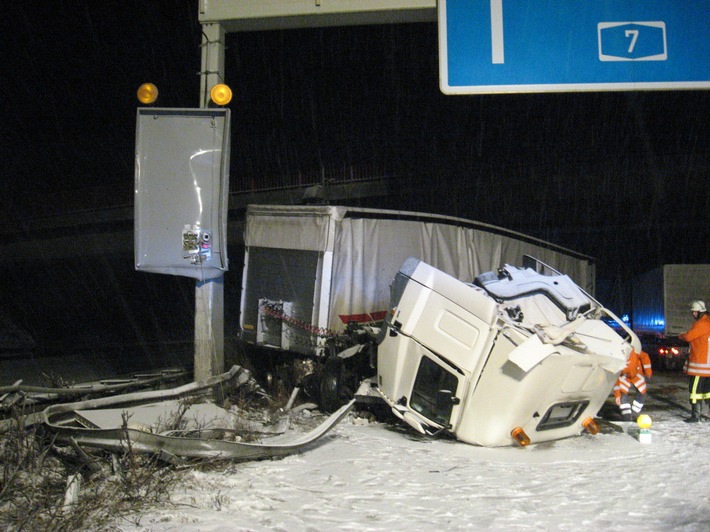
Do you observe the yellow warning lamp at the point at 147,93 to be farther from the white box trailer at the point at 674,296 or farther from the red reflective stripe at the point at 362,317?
the white box trailer at the point at 674,296

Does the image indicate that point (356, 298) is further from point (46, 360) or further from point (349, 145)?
point (349, 145)

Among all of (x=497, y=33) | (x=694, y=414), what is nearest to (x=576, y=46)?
(x=497, y=33)

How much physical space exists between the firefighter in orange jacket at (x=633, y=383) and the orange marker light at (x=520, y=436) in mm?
3005

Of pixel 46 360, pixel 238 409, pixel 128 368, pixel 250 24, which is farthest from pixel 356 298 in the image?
pixel 46 360

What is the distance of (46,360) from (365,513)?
14.7m

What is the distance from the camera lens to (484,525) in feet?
14.8

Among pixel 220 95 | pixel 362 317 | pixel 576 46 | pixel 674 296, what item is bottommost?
pixel 674 296

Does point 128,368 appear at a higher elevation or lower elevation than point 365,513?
lower

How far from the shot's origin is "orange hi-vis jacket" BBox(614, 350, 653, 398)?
919 cm

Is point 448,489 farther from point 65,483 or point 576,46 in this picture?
point 576,46

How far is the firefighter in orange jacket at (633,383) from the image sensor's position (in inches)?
360

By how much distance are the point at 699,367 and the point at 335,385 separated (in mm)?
4844

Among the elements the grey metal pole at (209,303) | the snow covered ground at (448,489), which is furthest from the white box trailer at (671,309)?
the grey metal pole at (209,303)

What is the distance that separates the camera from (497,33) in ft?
23.3
